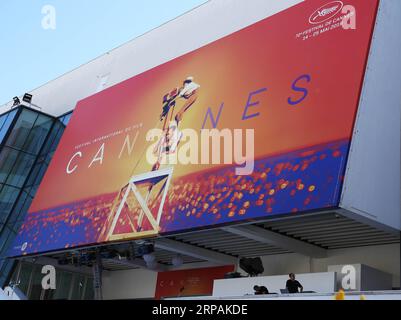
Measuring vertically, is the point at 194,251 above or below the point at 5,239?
below

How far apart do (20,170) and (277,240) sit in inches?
520

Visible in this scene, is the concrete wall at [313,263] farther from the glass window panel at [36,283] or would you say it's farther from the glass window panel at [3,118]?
the glass window panel at [3,118]

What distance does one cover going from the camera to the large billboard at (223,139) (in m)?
10.7

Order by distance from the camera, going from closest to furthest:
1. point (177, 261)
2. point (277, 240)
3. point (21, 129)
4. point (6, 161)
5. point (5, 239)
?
point (277, 240), point (177, 261), point (5, 239), point (6, 161), point (21, 129)

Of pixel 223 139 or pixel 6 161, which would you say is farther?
pixel 6 161

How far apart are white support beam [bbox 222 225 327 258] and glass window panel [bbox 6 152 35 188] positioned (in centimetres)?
1223

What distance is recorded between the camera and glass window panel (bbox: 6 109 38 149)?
22.2 meters

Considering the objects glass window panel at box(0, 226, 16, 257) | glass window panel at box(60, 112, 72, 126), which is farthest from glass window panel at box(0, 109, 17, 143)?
glass window panel at box(0, 226, 16, 257)

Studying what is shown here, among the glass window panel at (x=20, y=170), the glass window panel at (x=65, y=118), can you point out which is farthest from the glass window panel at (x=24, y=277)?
the glass window panel at (x=65, y=118)

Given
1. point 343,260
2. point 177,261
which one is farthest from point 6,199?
point 343,260

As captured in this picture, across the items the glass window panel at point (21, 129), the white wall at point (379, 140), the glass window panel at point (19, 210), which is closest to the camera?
the white wall at point (379, 140)

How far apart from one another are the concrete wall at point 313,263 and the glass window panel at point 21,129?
7.99 metres

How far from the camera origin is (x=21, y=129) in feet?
73.9

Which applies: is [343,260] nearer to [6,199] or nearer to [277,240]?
[277,240]
